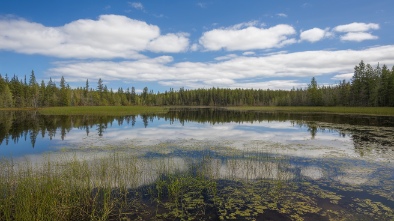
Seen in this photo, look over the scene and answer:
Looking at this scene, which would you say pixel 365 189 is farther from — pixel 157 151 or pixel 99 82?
pixel 99 82

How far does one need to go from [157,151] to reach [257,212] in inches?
434

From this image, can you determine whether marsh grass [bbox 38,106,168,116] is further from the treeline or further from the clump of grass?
the clump of grass

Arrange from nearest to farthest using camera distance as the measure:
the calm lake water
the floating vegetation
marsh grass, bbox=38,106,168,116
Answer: the floating vegetation
the calm lake water
marsh grass, bbox=38,106,168,116

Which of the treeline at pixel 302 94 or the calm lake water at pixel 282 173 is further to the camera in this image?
the treeline at pixel 302 94

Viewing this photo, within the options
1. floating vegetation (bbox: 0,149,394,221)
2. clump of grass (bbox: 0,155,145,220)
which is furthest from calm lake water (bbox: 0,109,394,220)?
clump of grass (bbox: 0,155,145,220)

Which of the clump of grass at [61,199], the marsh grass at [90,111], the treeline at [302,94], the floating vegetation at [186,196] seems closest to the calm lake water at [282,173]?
the floating vegetation at [186,196]

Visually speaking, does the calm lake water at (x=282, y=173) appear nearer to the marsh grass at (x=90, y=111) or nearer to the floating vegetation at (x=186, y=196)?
the floating vegetation at (x=186, y=196)

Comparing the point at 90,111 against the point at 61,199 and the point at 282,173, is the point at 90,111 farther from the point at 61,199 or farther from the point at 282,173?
the point at 282,173

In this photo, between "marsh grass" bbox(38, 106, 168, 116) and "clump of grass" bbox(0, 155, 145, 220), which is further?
"marsh grass" bbox(38, 106, 168, 116)

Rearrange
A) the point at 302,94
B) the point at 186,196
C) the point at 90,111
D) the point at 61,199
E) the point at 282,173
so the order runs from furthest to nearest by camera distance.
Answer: the point at 302,94 < the point at 90,111 < the point at 282,173 < the point at 186,196 < the point at 61,199

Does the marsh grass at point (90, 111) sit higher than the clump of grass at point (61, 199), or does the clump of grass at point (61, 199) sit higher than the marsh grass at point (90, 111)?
the marsh grass at point (90, 111)

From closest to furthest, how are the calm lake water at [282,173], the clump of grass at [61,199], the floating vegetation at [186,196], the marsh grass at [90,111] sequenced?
the clump of grass at [61,199], the floating vegetation at [186,196], the calm lake water at [282,173], the marsh grass at [90,111]

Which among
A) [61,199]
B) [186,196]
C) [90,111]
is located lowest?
[186,196]

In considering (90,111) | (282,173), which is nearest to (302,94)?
(90,111)
